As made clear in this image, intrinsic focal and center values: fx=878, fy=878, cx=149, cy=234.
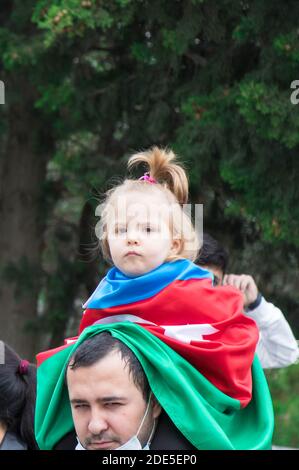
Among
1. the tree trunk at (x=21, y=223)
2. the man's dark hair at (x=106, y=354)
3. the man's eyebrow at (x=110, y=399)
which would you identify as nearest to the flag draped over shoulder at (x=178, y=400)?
the man's dark hair at (x=106, y=354)

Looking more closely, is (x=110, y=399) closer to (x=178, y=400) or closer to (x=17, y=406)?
(x=178, y=400)

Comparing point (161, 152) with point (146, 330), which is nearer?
point (146, 330)

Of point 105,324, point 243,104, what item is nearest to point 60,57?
point 243,104

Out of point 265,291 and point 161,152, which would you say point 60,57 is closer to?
point 265,291

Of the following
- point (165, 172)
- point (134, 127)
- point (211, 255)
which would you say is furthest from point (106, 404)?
point (134, 127)

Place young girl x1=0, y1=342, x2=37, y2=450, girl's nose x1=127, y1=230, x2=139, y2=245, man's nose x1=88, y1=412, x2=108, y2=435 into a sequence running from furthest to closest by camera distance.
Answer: young girl x1=0, y1=342, x2=37, y2=450 → girl's nose x1=127, y1=230, x2=139, y2=245 → man's nose x1=88, y1=412, x2=108, y2=435

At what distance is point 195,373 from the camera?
262cm

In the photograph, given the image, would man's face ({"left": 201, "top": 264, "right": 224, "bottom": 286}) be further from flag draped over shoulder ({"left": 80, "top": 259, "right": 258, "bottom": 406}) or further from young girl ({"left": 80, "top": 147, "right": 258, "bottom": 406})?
flag draped over shoulder ({"left": 80, "top": 259, "right": 258, "bottom": 406})

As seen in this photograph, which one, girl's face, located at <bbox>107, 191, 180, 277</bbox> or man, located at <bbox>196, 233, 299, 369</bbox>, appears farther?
man, located at <bbox>196, 233, 299, 369</bbox>

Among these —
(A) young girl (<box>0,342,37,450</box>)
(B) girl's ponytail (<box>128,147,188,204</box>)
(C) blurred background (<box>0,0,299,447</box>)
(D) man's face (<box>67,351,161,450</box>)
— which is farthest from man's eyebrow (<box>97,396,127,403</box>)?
(C) blurred background (<box>0,0,299,447</box>)

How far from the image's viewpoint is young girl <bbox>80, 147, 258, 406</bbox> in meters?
2.67

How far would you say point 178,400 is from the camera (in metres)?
2.56

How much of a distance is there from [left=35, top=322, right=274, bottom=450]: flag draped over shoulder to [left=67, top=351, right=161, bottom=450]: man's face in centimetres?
8

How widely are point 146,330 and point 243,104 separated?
247 cm
